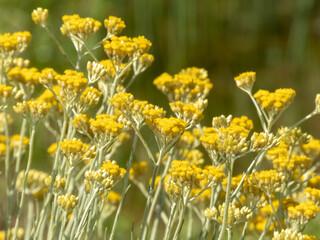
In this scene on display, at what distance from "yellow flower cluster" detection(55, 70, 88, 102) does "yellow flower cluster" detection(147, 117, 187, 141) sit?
0.18m

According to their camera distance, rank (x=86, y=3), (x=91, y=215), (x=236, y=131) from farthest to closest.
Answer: (x=86, y=3), (x=91, y=215), (x=236, y=131)

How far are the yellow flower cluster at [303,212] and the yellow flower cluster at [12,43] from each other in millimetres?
793

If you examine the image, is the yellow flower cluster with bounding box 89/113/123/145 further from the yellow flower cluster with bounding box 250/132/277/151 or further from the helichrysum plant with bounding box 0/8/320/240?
the yellow flower cluster with bounding box 250/132/277/151

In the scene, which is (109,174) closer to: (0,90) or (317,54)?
(0,90)

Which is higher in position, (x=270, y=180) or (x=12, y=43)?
(x=12, y=43)

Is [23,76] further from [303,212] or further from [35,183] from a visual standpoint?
[303,212]

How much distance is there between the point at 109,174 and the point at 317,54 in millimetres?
4561

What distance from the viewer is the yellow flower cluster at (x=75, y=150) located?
3.49ft

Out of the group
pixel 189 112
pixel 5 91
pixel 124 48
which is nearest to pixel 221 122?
pixel 189 112

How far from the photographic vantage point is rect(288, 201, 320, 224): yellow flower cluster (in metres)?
1.05

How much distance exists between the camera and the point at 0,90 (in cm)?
117

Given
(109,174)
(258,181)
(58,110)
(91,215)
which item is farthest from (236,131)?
(58,110)

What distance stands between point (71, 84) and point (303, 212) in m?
0.57

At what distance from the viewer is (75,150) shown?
1.07 meters
